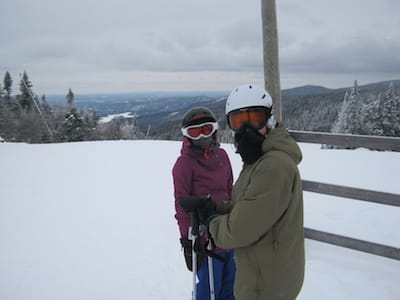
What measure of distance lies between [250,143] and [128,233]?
4584mm

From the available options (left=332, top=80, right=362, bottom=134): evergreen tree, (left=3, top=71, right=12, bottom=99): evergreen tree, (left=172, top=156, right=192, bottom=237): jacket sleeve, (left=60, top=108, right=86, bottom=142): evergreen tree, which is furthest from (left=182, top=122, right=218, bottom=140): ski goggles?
(left=3, top=71, right=12, bottom=99): evergreen tree

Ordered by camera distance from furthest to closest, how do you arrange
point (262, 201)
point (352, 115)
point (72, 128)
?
point (72, 128) < point (352, 115) < point (262, 201)

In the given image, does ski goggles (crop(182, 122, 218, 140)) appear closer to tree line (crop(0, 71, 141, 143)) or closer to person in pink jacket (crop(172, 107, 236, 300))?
person in pink jacket (crop(172, 107, 236, 300))

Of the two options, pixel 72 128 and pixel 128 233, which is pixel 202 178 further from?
pixel 72 128

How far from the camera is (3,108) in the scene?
157ft

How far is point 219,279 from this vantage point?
291 centimetres

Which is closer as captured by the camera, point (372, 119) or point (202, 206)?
point (202, 206)

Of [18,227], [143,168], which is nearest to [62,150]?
[143,168]

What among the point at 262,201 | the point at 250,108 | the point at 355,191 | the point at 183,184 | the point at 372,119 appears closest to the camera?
the point at 262,201

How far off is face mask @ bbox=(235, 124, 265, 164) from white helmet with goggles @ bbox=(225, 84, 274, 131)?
8cm

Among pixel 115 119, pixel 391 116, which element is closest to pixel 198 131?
pixel 391 116

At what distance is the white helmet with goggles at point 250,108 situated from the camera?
6.17 ft

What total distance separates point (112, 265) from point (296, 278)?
3.46 m

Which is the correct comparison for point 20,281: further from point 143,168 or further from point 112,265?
point 143,168
